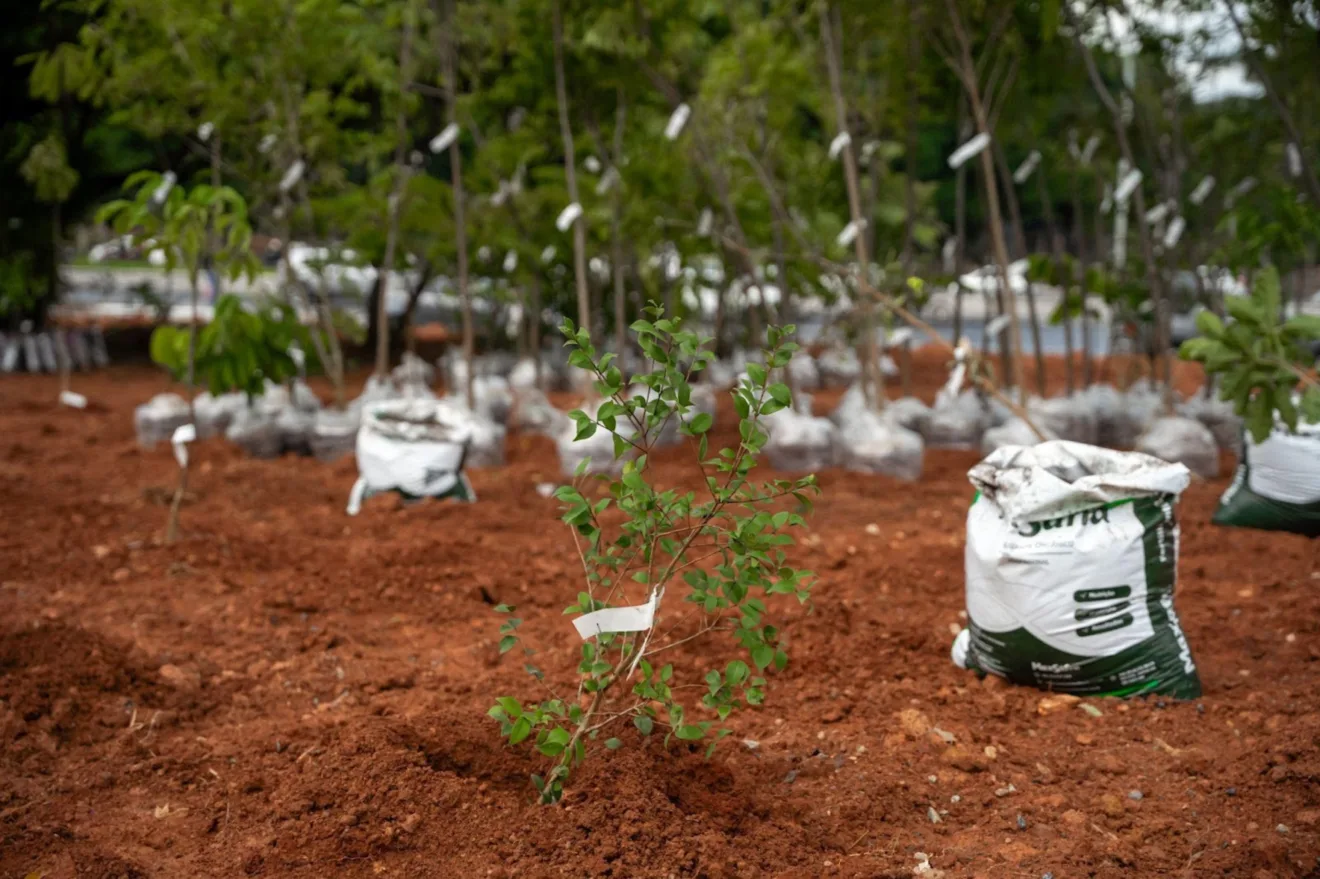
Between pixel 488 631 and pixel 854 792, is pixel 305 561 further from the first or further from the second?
pixel 854 792

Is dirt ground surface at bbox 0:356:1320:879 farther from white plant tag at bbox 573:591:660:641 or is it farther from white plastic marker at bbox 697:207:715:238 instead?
white plastic marker at bbox 697:207:715:238

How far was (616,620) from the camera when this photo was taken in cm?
226

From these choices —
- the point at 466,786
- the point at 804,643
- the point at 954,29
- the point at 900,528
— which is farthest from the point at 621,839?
the point at 954,29

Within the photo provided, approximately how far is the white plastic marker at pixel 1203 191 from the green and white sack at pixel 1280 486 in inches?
118

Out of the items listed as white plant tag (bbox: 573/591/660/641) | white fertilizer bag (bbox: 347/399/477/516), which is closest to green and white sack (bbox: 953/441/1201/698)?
white plant tag (bbox: 573/591/660/641)

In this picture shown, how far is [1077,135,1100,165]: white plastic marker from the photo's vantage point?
7.06 metres

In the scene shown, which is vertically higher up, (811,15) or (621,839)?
(811,15)

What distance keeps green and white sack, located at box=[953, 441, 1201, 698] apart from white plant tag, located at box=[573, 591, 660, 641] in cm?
112

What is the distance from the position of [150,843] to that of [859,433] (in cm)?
462

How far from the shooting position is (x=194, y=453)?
6984mm

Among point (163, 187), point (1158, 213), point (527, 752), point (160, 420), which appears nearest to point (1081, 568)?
point (527, 752)

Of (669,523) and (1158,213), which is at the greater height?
(1158,213)

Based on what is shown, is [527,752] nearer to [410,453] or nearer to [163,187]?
[410,453]

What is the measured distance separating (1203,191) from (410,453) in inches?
197
